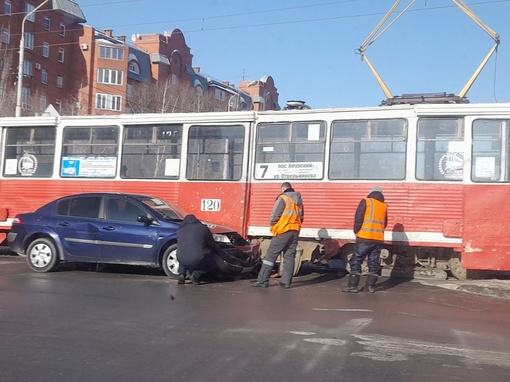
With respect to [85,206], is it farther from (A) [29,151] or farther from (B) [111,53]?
(B) [111,53]

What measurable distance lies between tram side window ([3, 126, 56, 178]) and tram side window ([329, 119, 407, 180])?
682cm

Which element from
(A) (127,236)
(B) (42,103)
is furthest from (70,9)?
(A) (127,236)

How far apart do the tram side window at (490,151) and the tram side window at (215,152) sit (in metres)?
4.60

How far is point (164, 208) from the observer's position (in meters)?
12.5

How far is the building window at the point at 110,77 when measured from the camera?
56.6 m

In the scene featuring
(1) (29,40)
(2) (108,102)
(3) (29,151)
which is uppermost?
(1) (29,40)

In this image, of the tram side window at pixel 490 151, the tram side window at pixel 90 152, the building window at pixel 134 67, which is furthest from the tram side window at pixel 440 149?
the building window at pixel 134 67

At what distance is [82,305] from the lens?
29.0 feet

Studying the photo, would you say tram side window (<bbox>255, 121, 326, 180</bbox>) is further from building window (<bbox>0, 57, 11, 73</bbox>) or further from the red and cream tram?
building window (<bbox>0, 57, 11, 73</bbox>)

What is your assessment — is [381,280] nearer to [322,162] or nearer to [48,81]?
[322,162]

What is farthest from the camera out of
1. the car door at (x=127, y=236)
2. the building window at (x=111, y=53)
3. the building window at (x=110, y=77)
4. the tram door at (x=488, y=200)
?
the building window at (x=111, y=53)

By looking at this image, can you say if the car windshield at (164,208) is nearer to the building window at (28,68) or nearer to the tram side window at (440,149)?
the tram side window at (440,149)

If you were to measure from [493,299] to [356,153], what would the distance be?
374cm

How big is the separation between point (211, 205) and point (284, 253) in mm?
2985
